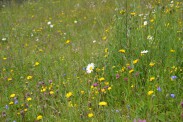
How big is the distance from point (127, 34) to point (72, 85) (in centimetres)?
88

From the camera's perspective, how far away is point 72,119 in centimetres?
215

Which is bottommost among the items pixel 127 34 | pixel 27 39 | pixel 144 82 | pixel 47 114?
pixel 27 39

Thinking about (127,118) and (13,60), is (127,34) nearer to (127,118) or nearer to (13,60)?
(127,118)

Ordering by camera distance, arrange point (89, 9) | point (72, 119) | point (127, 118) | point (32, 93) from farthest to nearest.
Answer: point (89, 9) → point (32, 93) → point (72, 119) → point (127, 118)

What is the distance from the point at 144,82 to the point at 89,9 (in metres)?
5.06

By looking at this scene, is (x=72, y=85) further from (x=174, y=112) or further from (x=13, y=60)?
(x=13, y=60)

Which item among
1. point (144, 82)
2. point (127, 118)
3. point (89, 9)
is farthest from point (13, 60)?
point (89, 9)

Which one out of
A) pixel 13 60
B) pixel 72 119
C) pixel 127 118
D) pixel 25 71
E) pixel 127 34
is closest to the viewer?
pixel 127 118

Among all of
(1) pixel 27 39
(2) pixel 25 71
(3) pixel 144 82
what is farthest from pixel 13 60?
(3) pixel 144 82

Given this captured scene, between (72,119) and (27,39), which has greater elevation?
(72,119)

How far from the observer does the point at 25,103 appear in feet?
9.02

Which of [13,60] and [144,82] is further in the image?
[13,60]

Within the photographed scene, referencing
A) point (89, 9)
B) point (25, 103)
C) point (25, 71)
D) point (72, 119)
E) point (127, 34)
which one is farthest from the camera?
point (89, 9)

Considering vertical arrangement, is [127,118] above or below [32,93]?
Result: above
